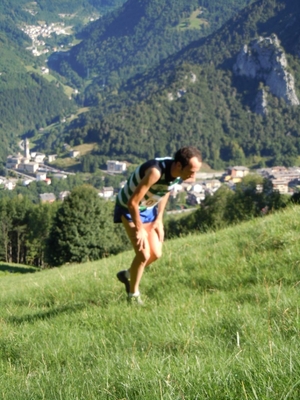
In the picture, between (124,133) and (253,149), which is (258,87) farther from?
(124,133)

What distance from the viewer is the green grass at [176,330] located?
246 cm

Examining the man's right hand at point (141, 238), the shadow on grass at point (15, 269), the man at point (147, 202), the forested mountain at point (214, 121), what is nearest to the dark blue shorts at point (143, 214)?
the man at point (147, 202)

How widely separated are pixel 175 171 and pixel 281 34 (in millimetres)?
191960

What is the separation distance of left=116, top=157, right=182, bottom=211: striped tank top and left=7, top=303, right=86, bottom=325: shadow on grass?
1099 millimetres

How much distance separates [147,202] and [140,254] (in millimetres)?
496

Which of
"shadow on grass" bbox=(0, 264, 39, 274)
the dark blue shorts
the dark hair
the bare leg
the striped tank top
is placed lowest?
"shadow on grass" bbox=(0, 264, 39, 274)

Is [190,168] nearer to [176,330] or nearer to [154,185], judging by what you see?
[154,185]

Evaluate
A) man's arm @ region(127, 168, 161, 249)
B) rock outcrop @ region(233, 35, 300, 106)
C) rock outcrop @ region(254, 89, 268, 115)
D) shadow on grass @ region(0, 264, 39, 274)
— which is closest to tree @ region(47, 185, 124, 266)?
shadow on grass @ region(0, 264, 39, 274)

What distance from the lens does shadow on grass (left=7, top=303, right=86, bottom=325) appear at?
16.1ft

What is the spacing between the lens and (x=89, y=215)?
34031 mm

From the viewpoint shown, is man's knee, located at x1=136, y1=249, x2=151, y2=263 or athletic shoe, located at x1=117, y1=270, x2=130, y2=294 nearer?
man's knee, located at x1=136, y1=249, x2=151, y2=263

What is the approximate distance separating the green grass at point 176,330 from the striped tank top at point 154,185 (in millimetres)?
929

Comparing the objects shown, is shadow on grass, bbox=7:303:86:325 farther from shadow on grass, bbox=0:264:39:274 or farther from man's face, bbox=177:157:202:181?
shadow on grass, bbox=0:264:39:274

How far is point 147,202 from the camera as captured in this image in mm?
4945
